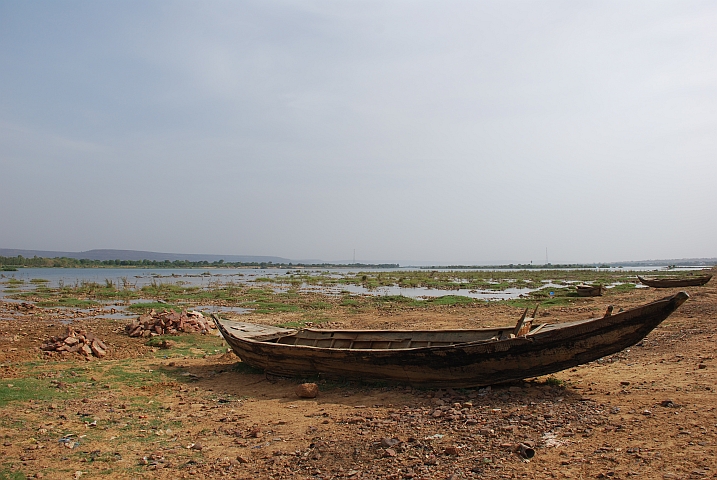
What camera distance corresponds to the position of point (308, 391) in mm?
8320

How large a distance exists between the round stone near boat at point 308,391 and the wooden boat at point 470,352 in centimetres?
65

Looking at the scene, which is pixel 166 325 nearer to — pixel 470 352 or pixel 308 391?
pixel 308 391

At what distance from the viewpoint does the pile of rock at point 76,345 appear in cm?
1182

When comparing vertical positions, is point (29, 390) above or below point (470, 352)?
below

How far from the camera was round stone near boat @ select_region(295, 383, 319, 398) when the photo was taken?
8.32 m

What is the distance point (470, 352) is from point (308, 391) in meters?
→ 3.01

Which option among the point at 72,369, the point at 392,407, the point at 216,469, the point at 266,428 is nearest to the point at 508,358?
the point at 392,407

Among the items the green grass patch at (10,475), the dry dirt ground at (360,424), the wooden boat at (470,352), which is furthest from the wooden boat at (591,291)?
the green grass patch at (10,475)

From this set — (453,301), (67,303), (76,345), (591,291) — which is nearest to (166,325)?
(76,345)

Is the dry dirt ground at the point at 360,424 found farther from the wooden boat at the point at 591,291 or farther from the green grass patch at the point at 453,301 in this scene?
the wooden boat at the point at 591,291

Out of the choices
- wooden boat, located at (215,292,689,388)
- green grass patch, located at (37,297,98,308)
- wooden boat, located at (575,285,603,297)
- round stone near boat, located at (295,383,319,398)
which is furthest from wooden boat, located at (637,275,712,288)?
green grass patch, located at (37,297,98,308)

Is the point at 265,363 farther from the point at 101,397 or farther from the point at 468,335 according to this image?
the point at 468,335

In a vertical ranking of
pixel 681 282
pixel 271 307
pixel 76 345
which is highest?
pixel 681 282

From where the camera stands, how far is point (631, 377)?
8.05 metres
